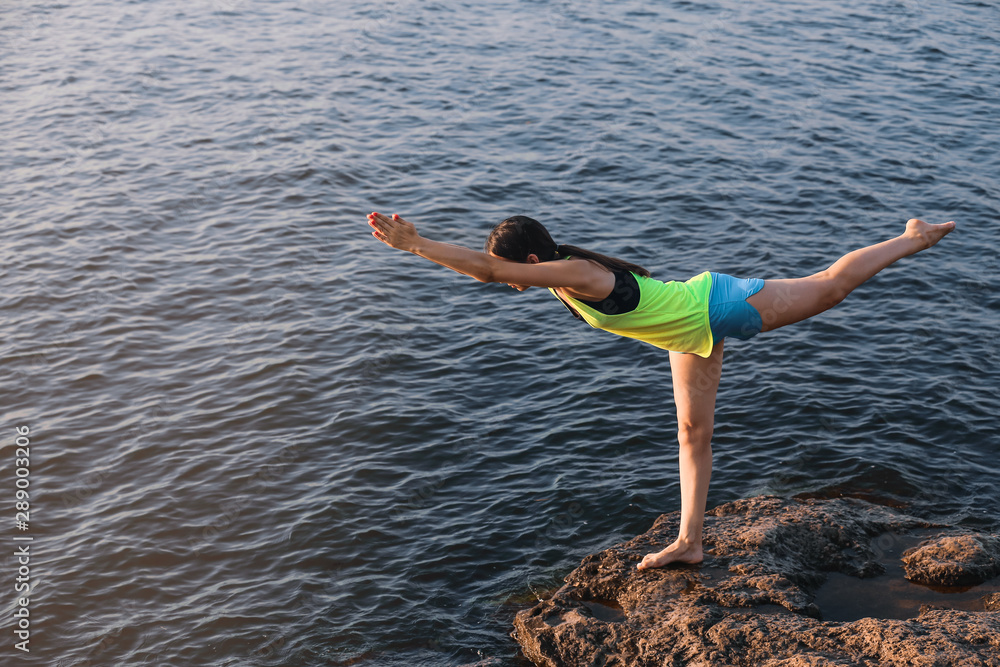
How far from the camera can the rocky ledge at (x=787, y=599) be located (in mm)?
5348

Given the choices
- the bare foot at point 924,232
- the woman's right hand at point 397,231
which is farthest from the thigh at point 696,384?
the woman's right hand at point 397,231

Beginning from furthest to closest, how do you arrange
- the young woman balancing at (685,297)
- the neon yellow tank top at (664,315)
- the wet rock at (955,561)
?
1. the wet rock at (955,561)
2. the neon yellow tank top at (664,315)
3. the young woman balancing at (685,297)

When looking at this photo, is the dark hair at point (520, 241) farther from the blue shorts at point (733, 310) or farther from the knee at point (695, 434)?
the knee at point (695, 434)

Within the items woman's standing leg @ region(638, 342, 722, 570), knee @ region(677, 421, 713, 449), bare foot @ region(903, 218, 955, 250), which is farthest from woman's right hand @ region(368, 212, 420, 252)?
bare foot @ region(903, 218, 955, 250)

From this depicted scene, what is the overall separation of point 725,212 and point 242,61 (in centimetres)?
1479

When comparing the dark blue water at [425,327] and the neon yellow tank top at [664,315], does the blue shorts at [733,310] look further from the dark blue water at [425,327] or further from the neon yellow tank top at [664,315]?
the dark blue water at [425,327]

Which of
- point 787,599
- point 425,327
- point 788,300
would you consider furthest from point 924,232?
point 425,327

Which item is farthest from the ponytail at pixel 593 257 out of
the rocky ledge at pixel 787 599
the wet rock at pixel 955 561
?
the wet rock at pixel 955 561

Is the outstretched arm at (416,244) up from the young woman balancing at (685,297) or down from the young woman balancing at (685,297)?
up

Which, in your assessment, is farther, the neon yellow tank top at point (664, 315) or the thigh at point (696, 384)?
the thigh at point (696, 384)

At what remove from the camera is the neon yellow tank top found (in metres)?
5.54

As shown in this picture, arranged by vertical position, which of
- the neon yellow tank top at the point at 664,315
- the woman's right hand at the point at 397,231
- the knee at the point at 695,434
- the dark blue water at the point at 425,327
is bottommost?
the dark blue water at the point at 425,327

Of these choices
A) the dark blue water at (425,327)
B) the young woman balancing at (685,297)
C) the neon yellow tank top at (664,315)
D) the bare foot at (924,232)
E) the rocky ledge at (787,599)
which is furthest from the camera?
the dark blue water at (425,327)

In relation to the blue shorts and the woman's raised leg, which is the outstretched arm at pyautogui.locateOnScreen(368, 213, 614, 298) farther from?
the woman's raised leg
